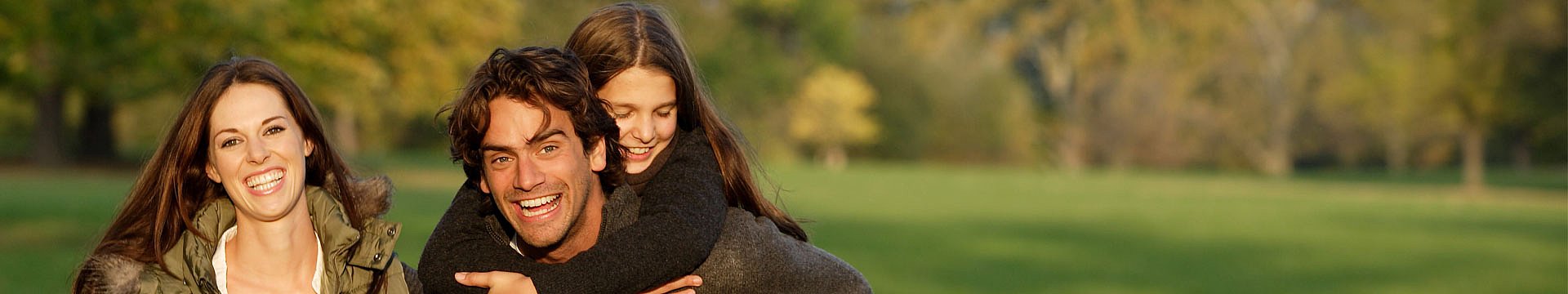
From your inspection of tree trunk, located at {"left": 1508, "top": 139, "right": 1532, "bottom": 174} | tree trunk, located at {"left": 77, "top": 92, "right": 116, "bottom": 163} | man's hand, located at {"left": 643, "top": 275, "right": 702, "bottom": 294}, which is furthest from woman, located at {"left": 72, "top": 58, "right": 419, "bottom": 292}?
tree trunk, located at {"left": 1508, "top": 139, "right": 1532, "bottom": 174}

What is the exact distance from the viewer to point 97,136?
35.4 m

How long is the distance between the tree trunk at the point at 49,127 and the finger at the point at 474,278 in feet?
86.2

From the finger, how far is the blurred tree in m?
61.9

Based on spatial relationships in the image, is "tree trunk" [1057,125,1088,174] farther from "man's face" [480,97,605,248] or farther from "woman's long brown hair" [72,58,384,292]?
"woman's long brown hair" [72,58,384,292]

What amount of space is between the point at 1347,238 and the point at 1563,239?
122 inches

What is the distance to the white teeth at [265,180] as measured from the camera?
3.06 meters

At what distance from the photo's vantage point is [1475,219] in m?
27.3

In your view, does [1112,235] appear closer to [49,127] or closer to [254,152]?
[49,127]

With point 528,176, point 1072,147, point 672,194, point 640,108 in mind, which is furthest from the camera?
point 1072,147

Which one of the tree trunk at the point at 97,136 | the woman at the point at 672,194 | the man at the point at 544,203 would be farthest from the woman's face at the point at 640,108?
the tree trunk at the point at 97,136

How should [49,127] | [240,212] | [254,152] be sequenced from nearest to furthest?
1. [254,152]
2. [240,212]
3. [49,127]

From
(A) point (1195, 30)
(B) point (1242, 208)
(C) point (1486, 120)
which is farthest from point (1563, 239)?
(A) point (1195, 30)

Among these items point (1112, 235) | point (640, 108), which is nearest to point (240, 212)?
point (640, 108)

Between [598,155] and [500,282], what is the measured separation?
14.3 inches
